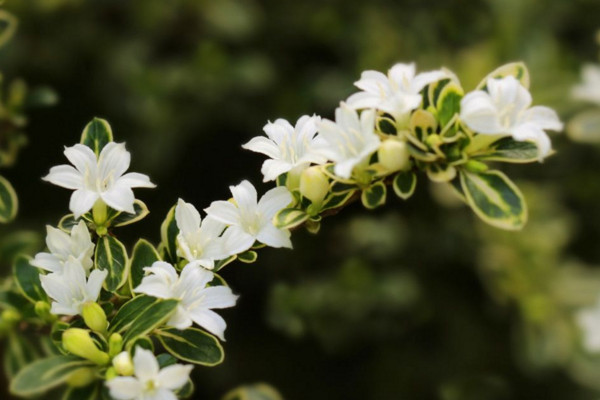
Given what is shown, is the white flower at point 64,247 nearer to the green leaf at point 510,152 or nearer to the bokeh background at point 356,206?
the green leaf at point 510,152

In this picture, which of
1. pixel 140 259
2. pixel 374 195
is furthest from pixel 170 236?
pixel 374 195

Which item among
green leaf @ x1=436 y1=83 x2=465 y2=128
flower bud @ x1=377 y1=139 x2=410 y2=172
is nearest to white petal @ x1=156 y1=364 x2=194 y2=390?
flower bud @ x1=377 y1=139 x2=410 y2=172

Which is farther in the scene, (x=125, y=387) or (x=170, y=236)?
(x=170, y=236)

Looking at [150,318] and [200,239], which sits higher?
[200,239]

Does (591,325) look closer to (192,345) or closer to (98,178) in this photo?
(192,345)

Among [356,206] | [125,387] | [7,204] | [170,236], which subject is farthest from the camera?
[356,206]

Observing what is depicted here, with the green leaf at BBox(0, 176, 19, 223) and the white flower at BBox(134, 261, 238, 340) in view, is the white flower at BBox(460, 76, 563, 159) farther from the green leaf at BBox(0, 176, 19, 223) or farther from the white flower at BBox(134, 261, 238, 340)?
the green leaf at BBox(0, 176, 19, 223)

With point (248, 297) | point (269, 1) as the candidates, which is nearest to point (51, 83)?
point (269, 1)
